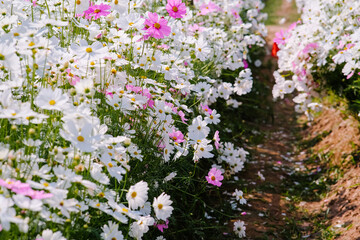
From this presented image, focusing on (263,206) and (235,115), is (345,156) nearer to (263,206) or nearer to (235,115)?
(263,206)

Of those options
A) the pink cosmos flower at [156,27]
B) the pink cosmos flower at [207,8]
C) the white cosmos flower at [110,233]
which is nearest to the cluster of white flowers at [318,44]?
the pink cosmos flower at [207,8]

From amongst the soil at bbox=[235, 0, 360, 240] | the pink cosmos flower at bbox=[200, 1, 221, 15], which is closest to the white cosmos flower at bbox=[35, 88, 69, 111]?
the soil at bbox=[235, 0, 360, 240]

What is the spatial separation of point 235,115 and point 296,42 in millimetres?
987

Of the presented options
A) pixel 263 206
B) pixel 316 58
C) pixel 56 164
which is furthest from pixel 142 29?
pixel 316 58

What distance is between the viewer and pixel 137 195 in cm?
162

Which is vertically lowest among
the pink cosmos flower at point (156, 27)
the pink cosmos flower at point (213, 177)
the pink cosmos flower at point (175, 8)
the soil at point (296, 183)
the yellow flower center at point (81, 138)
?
the soil at point (296, 183)

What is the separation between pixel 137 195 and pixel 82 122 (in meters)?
0.38

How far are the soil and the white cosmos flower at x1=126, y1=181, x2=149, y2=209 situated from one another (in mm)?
1370

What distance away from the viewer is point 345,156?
347 centimetres

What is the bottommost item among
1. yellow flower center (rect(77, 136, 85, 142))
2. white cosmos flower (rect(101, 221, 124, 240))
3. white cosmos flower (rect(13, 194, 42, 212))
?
white cosmos flower (rect(101, 221, 124, 240))

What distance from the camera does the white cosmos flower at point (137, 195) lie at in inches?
63.3

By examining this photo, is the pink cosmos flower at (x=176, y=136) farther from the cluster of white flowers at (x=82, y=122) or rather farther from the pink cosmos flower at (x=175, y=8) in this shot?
the pink cosmos flower at (x=175, y=8)

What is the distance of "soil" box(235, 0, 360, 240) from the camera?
2.86m

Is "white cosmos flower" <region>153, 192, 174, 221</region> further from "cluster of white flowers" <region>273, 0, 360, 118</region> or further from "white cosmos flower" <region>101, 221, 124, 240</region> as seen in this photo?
"cluster of white flowers" <region>273, 0, 360, 118</region>
